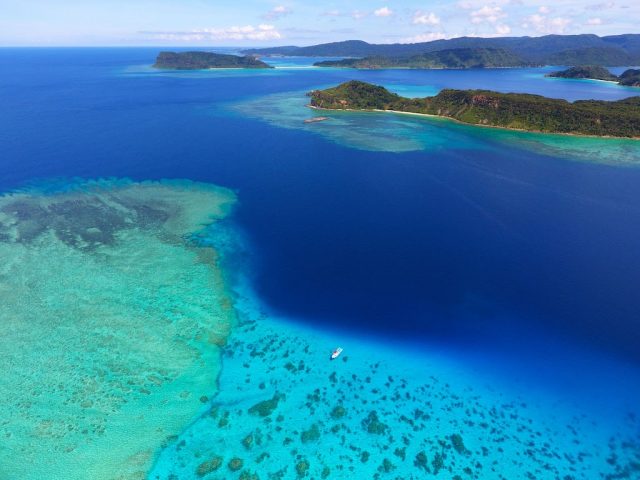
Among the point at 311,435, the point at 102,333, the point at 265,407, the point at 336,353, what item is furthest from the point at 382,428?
the point at 102,333

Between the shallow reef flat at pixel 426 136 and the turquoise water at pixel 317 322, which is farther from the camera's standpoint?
the shallow reef flat at pixel 426 136

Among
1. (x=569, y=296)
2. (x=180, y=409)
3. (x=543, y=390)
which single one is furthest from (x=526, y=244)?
(x=180, y=409)

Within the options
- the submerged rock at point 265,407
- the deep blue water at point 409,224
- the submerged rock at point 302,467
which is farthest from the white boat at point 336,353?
the submerged rock at point 302,467

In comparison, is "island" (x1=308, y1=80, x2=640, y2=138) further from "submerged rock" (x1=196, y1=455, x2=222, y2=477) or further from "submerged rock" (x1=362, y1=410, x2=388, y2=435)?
"submerged rock" (x1=196, y1=455, x2=222, y2=477)

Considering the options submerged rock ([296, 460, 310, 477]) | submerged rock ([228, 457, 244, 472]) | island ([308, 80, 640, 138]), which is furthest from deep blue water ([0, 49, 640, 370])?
island ([308, 80, 640, 138])

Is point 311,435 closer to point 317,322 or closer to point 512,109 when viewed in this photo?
point 317,322

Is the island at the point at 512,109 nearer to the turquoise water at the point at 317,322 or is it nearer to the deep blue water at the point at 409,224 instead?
the deep blue water at the point at 409,224
